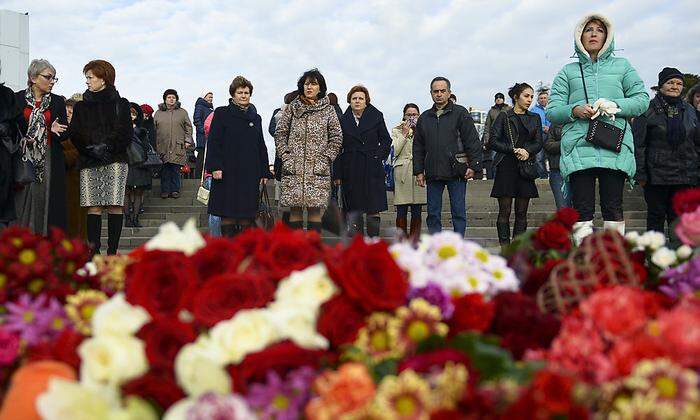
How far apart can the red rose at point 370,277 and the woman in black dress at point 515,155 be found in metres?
7.07

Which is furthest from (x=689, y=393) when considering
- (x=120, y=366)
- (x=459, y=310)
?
(x=120, y=366)

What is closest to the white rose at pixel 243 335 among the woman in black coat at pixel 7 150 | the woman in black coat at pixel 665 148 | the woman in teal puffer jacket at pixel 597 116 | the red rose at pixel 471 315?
the red rose at pixel 471 315

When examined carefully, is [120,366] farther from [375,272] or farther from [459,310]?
[459,310]

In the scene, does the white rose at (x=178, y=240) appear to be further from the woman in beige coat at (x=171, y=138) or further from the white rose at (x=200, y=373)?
the woman in beige coat at (x=171, y=138)

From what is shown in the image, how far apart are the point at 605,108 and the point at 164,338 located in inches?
184

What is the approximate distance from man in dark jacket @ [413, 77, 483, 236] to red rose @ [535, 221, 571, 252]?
5.89 meters

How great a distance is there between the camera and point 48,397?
143cm

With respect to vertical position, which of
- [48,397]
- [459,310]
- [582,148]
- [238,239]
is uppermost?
[582,148]

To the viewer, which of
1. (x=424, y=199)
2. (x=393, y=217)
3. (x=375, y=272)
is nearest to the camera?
(x=375, y=272)

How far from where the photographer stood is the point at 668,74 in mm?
7715

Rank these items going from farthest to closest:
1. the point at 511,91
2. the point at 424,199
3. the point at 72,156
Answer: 1. the point at 424,199
2. the point at 511,91
3. the point at 72,156

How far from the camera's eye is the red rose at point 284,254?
5.84ft

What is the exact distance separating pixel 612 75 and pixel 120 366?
4996 millimetres

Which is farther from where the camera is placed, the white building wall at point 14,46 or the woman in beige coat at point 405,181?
the white building wall at point 14,46
